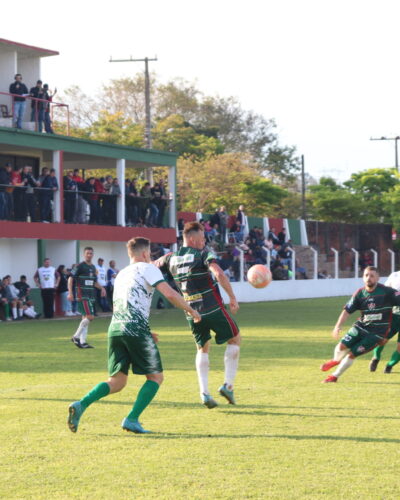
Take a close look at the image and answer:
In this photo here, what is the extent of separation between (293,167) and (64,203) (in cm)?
5145

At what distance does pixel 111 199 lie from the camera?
109ft

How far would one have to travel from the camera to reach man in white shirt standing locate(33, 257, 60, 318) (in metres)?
28.1

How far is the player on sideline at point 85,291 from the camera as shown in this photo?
18391 millimetres

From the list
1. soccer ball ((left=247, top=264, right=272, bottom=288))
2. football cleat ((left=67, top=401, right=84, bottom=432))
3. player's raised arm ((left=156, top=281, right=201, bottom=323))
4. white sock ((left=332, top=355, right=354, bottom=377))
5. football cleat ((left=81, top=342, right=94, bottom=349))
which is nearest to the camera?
football cleat ((left=67, top=401, right=84, bottom=432))

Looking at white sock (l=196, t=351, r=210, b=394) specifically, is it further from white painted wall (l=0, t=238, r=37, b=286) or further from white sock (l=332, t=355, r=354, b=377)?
white painted wall (l=0, t=238, r=37, b=286)

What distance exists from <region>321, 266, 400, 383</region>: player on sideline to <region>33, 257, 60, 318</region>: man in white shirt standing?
54.8 feet

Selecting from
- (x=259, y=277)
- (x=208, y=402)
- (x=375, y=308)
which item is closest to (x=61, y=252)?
(x=259, y=277)

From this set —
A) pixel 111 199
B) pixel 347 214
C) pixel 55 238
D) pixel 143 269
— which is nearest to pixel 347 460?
pixel 143 269

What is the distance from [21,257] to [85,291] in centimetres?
1268

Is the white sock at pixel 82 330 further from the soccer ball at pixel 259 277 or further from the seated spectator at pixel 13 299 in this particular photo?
the seated spectator at pixel 13 299

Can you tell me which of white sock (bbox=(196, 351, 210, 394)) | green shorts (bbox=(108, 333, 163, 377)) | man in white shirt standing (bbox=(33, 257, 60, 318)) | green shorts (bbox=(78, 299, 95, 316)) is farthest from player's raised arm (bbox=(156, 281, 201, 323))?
man in white shirt standing (bbox=(33, 257, 60, 318))

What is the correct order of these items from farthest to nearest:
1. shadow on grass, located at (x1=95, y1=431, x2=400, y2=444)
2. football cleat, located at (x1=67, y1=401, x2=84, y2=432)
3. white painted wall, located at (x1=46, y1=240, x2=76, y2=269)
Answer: white painted wall, located at (x1=46, y1=240, x2=76, y2=269) < football cleat, located at (x1=67, y1=401, x2=84, y2=432) < shadow on grass, located at (x1=95, y1=431, x2=400, y2=444)

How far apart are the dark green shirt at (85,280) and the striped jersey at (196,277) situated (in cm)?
809

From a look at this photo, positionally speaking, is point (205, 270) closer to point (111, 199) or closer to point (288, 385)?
point (288, 385)
